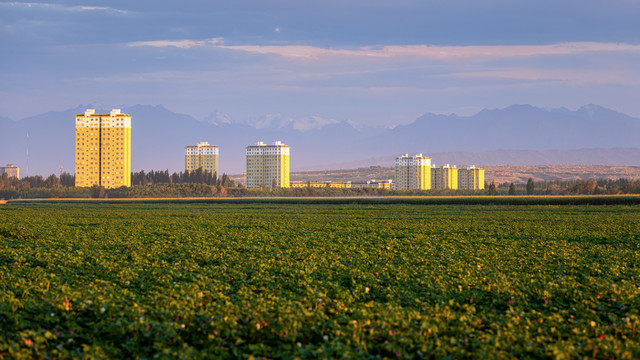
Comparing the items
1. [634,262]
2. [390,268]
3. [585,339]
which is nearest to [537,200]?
[634,262]

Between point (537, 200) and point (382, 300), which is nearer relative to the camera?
point (382, 300)

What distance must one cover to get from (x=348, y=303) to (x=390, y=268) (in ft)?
19.4

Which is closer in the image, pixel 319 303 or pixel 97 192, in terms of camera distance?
pixel 319 303

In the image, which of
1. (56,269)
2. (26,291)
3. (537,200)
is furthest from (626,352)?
(537,200)

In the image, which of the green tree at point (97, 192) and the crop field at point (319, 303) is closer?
the crop field at point (319, 303)

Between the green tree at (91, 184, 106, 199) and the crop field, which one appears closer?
the crop field

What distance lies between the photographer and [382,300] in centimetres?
1577

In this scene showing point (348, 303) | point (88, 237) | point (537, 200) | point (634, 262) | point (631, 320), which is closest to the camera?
point (631, 320)

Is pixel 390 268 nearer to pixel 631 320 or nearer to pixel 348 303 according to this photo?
pixel 348 303

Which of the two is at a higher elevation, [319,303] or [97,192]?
[97,192]

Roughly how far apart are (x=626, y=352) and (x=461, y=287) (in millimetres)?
6370

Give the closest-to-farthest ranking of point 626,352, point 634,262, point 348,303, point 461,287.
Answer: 1. point 626,352
2. point 348,303
3. point 461,287
4. point 634,262

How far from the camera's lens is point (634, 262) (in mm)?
23375

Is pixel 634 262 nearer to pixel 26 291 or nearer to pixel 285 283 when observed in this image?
pixel 285 283
